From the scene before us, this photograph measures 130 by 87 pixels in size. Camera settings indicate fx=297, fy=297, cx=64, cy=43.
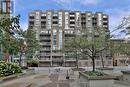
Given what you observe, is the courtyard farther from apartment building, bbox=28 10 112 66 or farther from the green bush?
apartment building, bbox=28 10 112 66

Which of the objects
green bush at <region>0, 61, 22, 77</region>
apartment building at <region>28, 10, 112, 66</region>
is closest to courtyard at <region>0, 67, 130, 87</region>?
green bush at <region>0, 61, 22, 77</region>

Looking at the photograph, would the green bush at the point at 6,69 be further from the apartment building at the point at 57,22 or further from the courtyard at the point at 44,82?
the apartment building at the point at 57,22

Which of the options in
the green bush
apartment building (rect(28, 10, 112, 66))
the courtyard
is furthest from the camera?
apartment building (rect(28, 10, 112, 66))

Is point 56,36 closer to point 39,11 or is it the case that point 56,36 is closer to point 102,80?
point 39,11

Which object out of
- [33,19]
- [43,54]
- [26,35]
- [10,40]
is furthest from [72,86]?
[33,19]

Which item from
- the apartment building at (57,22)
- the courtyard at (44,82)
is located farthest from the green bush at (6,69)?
the apartment building at (57,22)

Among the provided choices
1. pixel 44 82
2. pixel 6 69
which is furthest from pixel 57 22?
pixel 44 82

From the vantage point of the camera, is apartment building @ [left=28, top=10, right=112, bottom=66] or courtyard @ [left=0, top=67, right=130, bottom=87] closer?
courtyard @ [left=0, top=67, right=130, bottom=87]

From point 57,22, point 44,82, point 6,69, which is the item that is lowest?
point 44,82

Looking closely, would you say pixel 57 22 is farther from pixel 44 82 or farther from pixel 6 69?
pixel 44 82

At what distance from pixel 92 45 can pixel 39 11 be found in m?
101

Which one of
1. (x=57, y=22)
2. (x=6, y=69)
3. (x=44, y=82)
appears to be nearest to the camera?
(x=44, y=82)

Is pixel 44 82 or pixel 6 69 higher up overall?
pixel 6 69

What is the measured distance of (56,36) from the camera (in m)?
112
